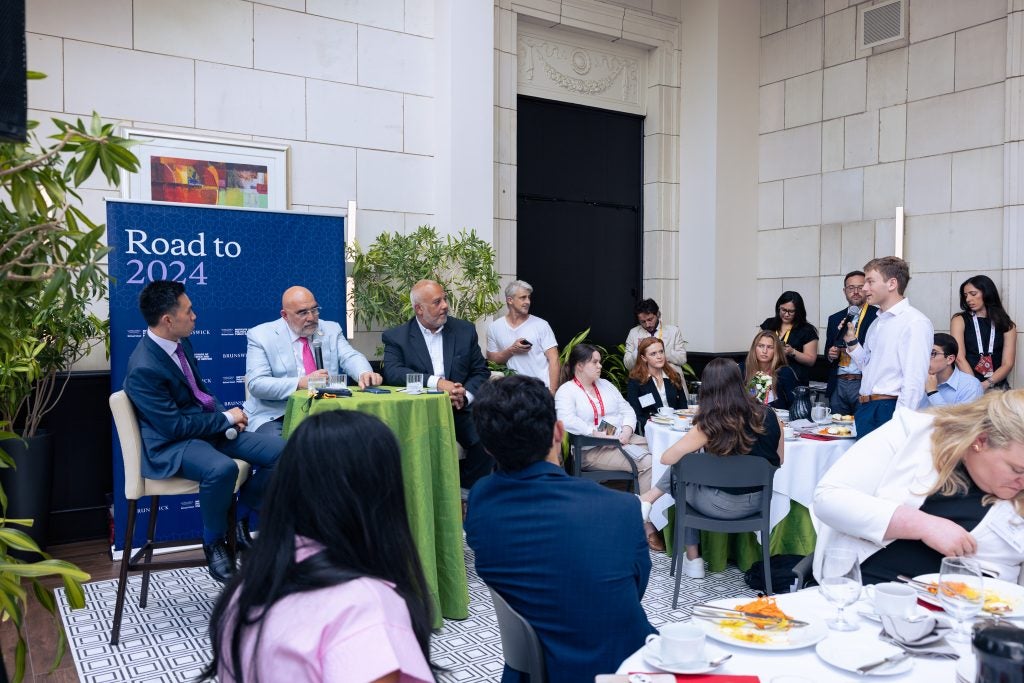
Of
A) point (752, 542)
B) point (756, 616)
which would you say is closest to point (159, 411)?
point (756, 616)

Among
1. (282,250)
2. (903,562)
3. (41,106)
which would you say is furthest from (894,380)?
(41,106)

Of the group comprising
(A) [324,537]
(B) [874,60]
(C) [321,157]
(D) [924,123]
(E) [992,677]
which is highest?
(B) [874,60]

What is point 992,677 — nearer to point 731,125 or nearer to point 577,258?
point 577,258

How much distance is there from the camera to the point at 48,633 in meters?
3.76

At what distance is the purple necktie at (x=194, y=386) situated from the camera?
4069 mm

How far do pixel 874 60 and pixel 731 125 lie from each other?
55.3 inches

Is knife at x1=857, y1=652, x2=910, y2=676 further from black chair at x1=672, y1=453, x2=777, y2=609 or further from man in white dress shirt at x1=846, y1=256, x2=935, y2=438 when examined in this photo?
man in white dress shirt at x1=846, y1=256, x2=935, y2=438

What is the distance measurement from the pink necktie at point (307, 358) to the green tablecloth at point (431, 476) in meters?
0.75

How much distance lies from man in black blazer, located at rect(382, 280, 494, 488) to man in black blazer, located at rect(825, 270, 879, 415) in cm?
292

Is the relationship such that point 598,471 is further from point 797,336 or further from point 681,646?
point 681,646

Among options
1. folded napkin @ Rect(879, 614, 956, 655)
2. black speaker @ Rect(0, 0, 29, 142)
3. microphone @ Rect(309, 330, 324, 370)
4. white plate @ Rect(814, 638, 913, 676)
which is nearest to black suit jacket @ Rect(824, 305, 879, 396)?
microphone @ Rect(309, 330, 324, 370)

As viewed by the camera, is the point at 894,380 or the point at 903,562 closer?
the point at 903,562

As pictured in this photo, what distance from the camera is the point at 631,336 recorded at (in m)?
7.21

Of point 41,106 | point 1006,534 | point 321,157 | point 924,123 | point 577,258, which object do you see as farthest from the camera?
point 577,258
